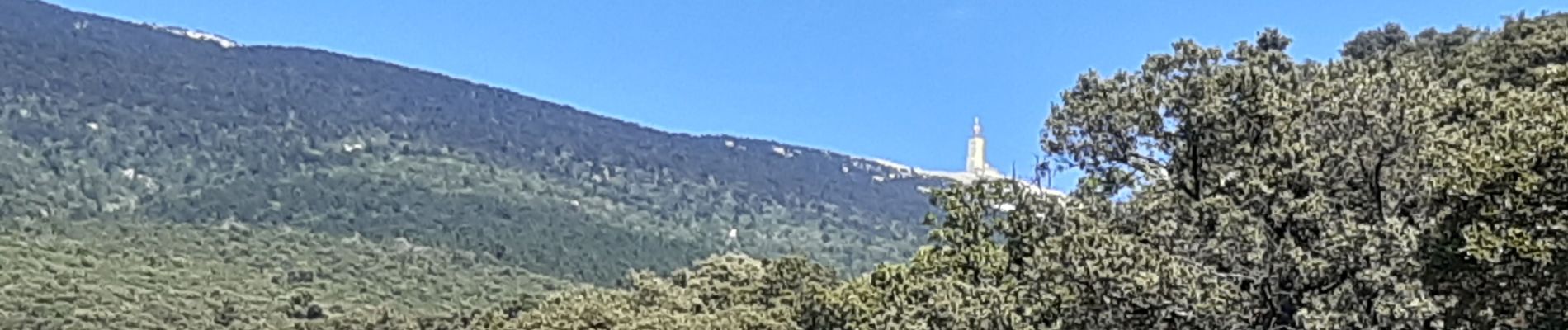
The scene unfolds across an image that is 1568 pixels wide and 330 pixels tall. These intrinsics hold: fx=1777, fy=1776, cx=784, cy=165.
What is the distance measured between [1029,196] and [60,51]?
17810 centimetres

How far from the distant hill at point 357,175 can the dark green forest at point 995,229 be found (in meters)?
0.58

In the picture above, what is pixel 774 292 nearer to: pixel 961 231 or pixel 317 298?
pixel 961 231

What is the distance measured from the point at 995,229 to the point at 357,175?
13881 cm

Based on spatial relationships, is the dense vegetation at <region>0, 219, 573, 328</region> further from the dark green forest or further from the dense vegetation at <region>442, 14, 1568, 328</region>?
the dense vegetation at <region>442, 14, 1568, 328</region>

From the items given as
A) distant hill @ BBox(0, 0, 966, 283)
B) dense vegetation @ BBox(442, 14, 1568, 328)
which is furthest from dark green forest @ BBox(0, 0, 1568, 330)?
distant hill @ BBox(0, 0, 966, 283)

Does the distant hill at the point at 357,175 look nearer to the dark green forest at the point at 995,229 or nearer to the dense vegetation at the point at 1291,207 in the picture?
the dark green forest at the point at 995,229

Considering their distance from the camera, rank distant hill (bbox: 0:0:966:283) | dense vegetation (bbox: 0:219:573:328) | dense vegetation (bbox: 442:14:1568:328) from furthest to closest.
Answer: distant hill (bbox: 0:0:966:283)
dense vegetation (bbox: 0:219:573:328)
dense vegetation (bbox: 442:14:1568:328)

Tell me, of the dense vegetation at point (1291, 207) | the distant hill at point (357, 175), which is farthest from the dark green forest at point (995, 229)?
the distant hill at point (357, 175)

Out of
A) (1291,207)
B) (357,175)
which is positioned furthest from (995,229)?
(357,175)

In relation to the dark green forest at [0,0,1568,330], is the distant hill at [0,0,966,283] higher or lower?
higher

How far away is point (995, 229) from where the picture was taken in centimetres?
1897

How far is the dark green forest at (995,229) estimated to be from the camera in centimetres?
1334

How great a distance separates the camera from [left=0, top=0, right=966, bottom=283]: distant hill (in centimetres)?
13000

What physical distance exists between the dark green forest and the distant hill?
581mm
